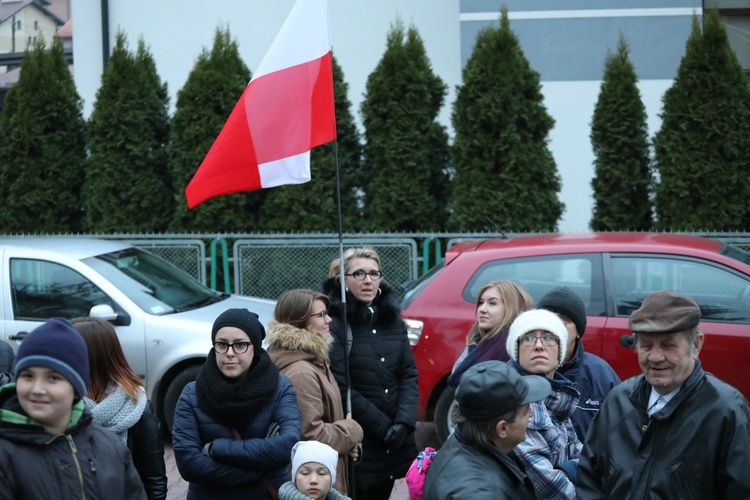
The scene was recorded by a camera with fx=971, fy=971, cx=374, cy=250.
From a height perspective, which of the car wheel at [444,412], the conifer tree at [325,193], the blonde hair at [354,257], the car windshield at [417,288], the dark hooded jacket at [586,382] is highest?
the conifer tree at [325,193]

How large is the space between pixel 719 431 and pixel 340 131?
32.9 feet

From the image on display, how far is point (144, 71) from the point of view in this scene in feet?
43.0

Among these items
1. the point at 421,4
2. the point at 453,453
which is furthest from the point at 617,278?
the point at 421,4

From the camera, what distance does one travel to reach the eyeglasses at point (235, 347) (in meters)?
4.18

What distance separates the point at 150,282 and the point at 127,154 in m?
4.92

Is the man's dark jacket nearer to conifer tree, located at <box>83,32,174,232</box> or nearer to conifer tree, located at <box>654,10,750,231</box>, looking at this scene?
conifer tree, located at <box>654,10,750,231</box>

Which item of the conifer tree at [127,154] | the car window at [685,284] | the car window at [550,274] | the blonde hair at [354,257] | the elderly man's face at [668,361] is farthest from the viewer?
the conifer tree at [127,154]

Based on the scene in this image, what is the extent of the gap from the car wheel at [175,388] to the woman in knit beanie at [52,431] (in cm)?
470

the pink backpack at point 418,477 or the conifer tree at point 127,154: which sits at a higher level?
the conifer tree at point 127,154

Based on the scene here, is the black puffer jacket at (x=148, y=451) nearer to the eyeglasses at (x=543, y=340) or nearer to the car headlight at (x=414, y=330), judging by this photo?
the eyeglasses at (x=543, y=340)

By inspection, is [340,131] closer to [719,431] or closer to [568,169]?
[568,169]

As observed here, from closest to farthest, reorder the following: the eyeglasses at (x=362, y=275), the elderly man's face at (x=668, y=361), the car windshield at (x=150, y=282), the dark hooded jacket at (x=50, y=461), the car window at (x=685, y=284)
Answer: the dark hooded jacket at (x=50, y=461), the elderly man's face at (x=668, y=361), the eyeglasses at (x=362, y=275), the car window at (x=685, y=284), the car windshield at (x=150, y=282)

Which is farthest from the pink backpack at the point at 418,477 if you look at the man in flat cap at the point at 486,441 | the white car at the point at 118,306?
the white car at the point at 118,306

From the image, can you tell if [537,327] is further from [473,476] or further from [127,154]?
[127,154]
